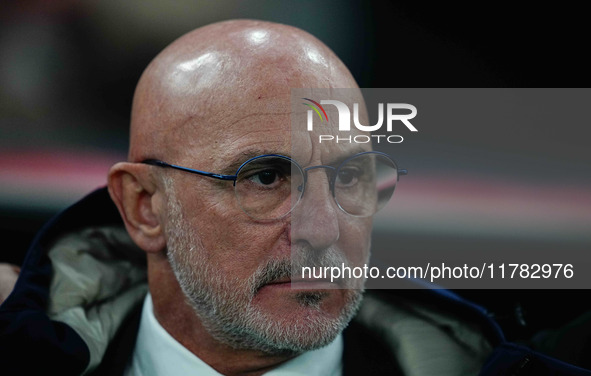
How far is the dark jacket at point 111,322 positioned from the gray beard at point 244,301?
0.69 ft

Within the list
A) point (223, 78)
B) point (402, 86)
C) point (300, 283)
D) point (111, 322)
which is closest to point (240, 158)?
point (223, 78)

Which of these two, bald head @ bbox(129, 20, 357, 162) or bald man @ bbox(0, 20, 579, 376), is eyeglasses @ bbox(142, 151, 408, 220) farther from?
bald head @ bbox(129, 20, 357, 162)

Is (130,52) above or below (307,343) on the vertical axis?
above

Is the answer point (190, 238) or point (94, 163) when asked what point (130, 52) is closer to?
point (94, 163)

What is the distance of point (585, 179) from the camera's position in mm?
2072

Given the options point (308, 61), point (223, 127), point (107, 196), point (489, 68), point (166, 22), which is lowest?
point (107, 196)

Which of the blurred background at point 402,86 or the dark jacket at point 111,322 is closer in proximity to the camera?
the dark jacket at point 111,322

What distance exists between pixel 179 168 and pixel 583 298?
1.39 metres

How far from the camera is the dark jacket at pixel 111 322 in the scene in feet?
4.32

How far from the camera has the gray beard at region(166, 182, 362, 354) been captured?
126 centimetres

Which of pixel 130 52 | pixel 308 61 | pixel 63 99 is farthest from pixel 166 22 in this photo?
pixel 308 61

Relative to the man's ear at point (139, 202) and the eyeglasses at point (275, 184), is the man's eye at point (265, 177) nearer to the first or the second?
the eyeglasses at point (275, 184)

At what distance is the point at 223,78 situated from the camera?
1.32 meters

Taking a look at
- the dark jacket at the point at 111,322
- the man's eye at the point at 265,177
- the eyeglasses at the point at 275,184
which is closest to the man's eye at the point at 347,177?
the eyeglasses at the point at 275,184
